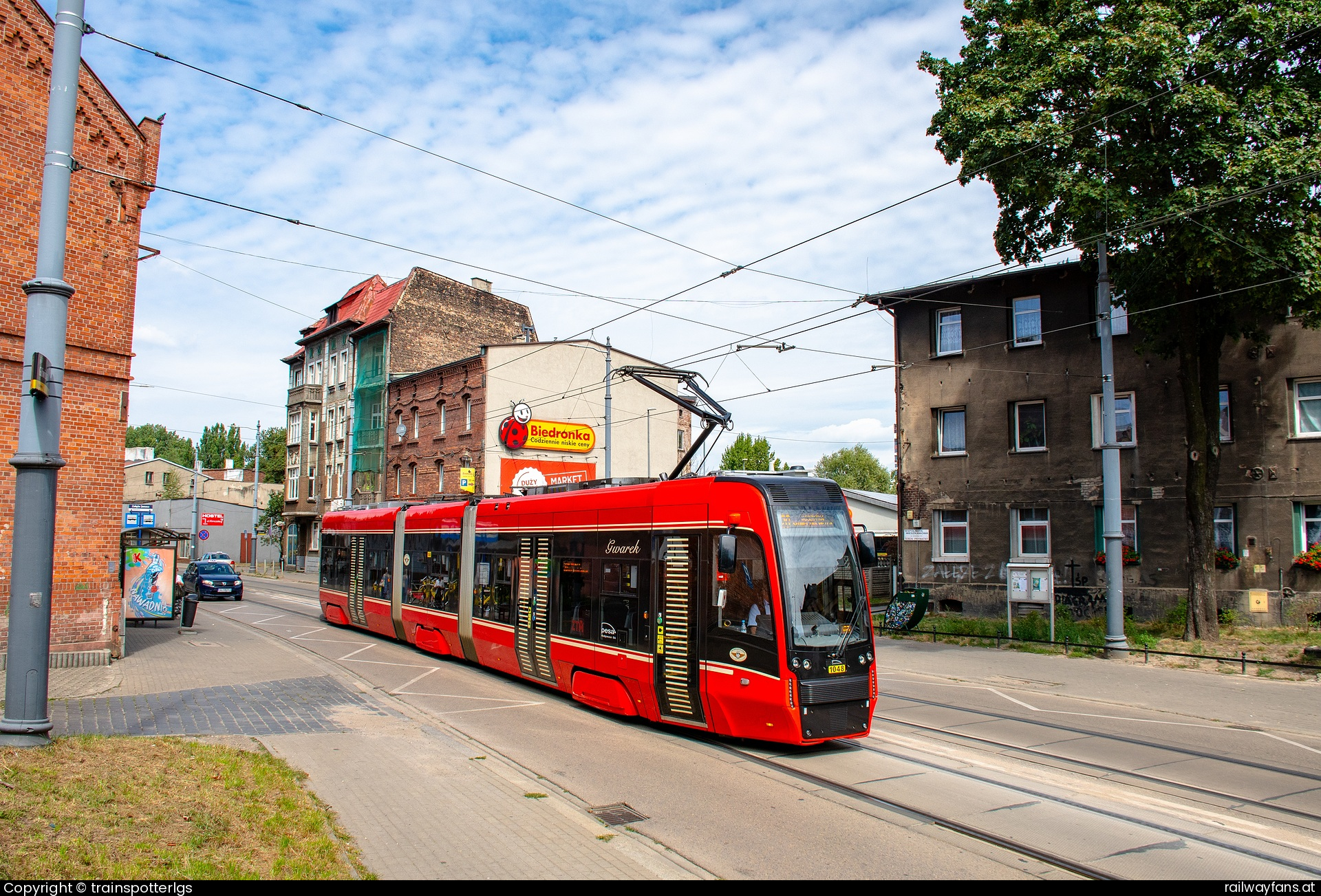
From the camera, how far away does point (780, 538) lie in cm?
902

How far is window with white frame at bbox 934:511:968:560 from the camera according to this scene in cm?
2595

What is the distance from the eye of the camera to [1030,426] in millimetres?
24922

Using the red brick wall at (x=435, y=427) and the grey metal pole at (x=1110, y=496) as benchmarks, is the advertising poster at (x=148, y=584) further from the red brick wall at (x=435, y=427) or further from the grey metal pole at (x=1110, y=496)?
the grey metal pole at (x=1110, y=496)

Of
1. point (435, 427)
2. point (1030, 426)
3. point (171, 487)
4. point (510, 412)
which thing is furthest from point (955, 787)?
point (171, 487)

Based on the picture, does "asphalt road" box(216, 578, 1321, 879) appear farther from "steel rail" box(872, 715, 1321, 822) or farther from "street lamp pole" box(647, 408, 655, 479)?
"street lamp pole" box(647, 408, 655, 479)

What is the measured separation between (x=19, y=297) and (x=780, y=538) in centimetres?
1300

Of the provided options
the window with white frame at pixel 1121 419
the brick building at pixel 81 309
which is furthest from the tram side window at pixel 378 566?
the window with white frame at pixel 1121 419

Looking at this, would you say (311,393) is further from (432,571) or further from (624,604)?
(624,604)

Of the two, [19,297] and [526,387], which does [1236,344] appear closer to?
[19,297]

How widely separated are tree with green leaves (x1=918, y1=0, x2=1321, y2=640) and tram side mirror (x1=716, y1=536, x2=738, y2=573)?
9953 millimetres

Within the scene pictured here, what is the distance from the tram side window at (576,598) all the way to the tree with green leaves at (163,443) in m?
104

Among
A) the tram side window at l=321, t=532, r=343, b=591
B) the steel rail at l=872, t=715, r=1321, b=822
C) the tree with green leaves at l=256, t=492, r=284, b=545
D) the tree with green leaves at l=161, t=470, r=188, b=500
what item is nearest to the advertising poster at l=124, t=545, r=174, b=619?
the tram side window at l=321, t=532, r=343, b=591

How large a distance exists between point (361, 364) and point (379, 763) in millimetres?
44530

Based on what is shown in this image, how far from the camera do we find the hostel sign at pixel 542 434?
130ft
